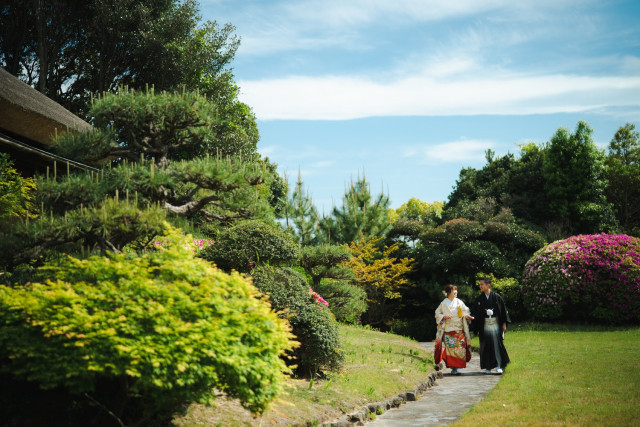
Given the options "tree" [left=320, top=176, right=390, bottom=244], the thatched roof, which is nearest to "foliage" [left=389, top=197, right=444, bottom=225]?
"tree" [left=320, top=176, right=390, bottom=244]

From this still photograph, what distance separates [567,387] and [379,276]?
14.1 meters

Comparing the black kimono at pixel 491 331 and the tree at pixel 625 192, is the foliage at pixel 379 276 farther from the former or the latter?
the tree at pixel 625 192

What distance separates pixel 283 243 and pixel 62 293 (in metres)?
4.74

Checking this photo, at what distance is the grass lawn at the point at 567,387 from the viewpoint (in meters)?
6.38

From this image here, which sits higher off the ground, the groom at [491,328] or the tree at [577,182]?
the tree at [577,182]

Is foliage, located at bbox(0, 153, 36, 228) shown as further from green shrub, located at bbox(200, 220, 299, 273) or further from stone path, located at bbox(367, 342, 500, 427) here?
stone path, located at bbox(367, 342, 500, 427)

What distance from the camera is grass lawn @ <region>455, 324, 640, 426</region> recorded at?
638 centimetres

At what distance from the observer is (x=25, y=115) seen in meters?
12.3

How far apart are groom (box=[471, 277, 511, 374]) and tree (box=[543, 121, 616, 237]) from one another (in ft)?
61.1

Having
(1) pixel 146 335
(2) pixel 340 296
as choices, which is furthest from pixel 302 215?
(1) pixel 146 335

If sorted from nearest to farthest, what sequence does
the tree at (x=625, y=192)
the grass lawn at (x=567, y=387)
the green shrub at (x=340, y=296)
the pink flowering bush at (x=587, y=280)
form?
the grass lawn at (x=567, y=387) → the green shrub at (x=340, y=296) → the pink flowering bush at (x=587, y=280) → the tree at (x=625, y=192)

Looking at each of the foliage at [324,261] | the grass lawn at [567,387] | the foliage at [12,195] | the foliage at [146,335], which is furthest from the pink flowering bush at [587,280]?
the foliage at [12,195]

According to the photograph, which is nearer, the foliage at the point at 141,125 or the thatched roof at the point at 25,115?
the foliage at the point at 141,125

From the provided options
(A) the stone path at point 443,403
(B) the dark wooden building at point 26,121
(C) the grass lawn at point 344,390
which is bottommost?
(A) the stone path at point 443,403
